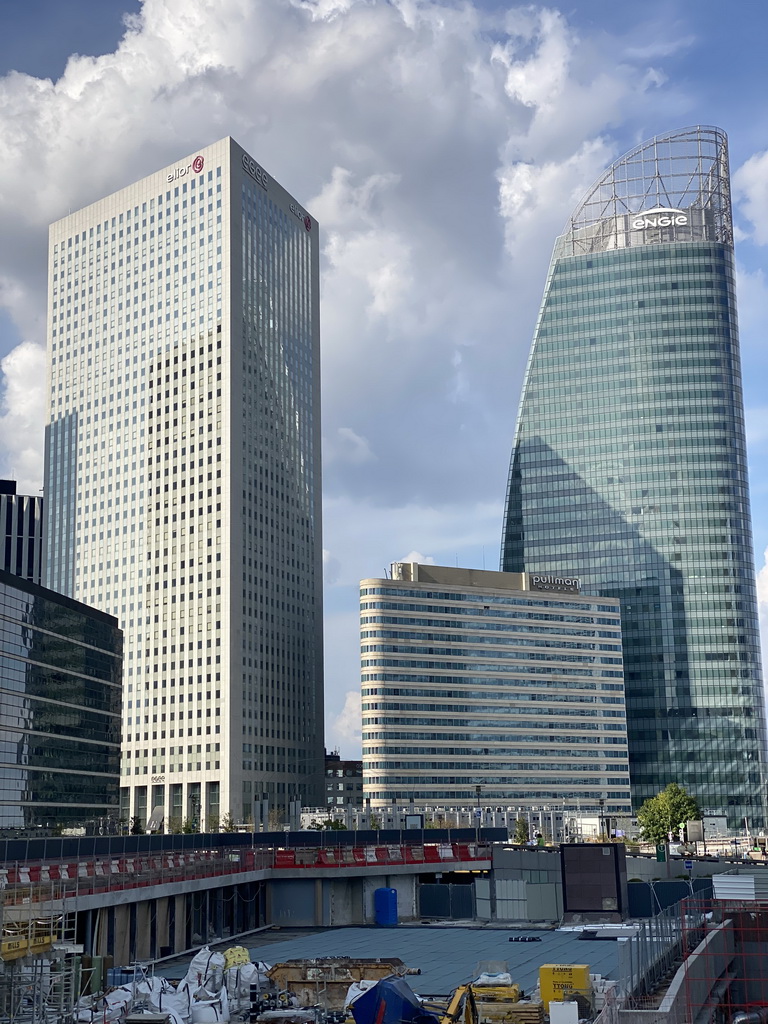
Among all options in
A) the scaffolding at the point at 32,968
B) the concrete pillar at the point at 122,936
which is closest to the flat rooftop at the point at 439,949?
the concrete pillar at the point at 122,936

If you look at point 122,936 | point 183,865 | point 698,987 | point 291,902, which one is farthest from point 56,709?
point 698,987

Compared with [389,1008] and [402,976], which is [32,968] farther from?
[402,976]

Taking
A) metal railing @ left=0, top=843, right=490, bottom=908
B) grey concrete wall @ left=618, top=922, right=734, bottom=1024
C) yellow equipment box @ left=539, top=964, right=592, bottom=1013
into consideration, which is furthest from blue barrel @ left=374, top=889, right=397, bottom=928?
yellow equipment box @ left=539, top=964, right=592, bottom=1013

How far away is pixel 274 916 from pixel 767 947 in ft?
113

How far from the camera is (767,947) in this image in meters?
77.7

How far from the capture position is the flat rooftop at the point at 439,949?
59594 mm

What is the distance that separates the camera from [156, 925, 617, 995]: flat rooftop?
196 feet

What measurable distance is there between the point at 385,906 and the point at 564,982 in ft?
139

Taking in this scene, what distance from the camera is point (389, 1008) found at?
42.3m

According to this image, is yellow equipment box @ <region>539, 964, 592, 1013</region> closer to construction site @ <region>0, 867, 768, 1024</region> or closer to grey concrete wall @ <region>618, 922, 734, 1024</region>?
construction site @ <region>0, 867, 768, 1024</region>

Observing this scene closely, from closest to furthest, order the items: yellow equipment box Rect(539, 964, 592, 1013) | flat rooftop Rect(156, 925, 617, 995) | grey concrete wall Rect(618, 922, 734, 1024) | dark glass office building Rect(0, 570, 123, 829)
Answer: grey concrete wall Rect(618, 922, 734, 1024) → yellow equipment box Rect(539, 964, 592, 1013) → flat rooftop Rect(156, 925, 617, 995) → dark glass office building Rect(0, 570, 123, 829)

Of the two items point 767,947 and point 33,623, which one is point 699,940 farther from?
point 33,623

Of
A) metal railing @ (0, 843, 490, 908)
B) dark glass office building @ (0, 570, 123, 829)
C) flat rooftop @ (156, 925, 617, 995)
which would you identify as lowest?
flat rooftop @ (156, 925, 617, 995)

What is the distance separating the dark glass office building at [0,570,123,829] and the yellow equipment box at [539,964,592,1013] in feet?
329
